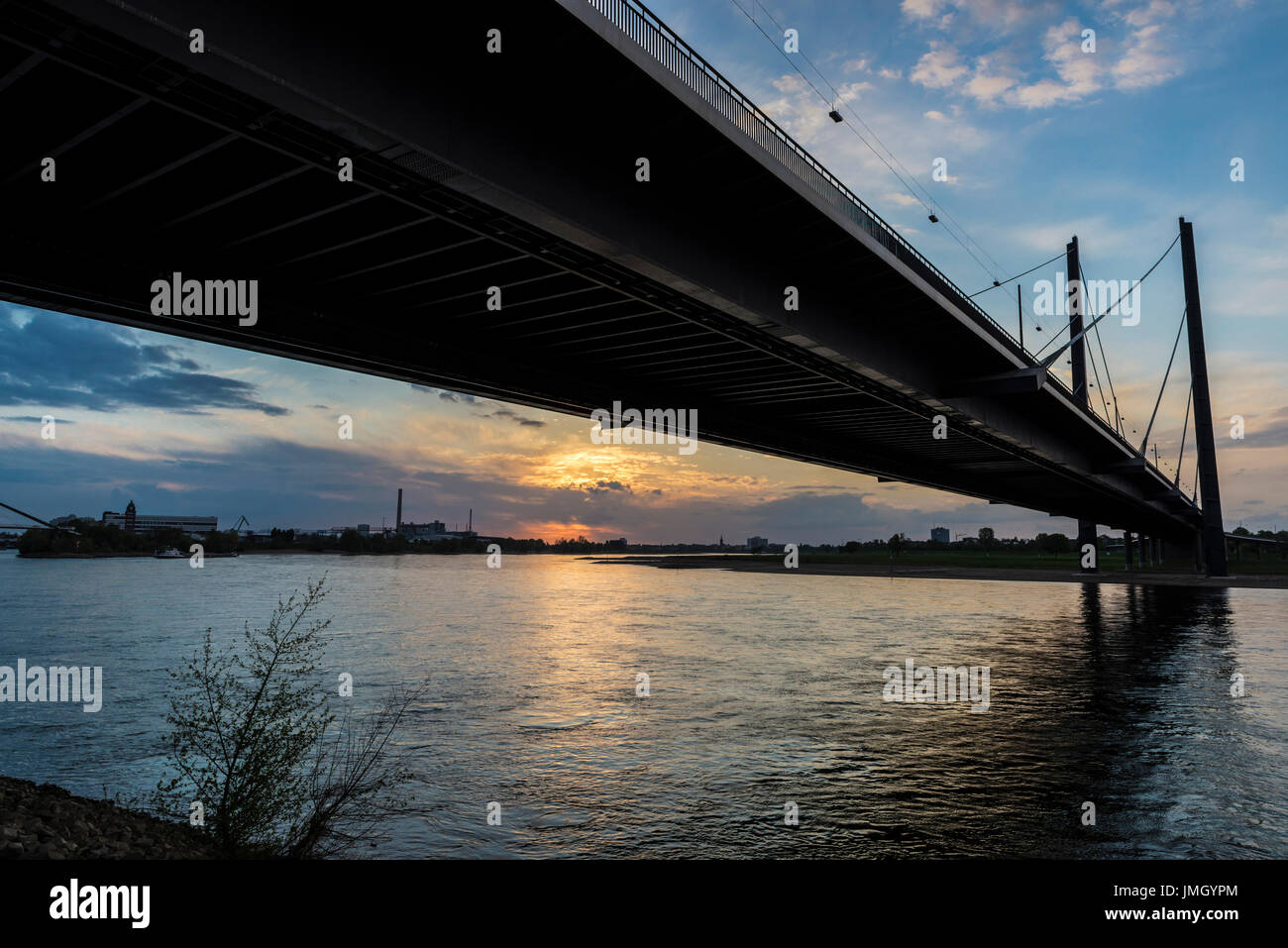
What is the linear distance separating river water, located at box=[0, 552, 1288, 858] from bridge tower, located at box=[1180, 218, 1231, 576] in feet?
121

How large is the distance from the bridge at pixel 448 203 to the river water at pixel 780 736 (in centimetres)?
935

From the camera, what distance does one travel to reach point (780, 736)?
15195mm

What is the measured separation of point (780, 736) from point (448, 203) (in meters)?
11.6

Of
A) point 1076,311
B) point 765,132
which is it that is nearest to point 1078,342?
point 1076,311

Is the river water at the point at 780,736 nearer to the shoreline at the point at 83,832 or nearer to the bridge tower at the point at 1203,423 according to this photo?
the shoreline at the point at 83,832

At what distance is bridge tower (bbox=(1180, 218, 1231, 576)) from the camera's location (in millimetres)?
67062

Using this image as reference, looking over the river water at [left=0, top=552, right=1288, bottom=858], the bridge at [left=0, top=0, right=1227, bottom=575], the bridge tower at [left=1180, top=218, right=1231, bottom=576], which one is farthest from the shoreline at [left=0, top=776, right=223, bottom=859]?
the bridge tower at [left=1180, top=218, right=1231, bottom=576]

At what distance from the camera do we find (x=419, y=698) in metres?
19.4

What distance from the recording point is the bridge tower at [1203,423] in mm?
67062

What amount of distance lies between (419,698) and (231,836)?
1076 centimetres

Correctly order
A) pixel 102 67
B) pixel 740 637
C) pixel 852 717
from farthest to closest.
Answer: pixel 740 637 → pixel 852 717 → pixel 102 67
